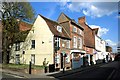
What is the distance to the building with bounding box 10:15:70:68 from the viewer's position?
3350cm

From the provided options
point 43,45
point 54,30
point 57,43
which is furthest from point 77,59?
point 43,45

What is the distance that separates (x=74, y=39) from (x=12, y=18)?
1360cm

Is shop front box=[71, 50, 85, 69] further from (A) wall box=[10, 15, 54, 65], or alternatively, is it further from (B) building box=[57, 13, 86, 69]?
(A) wall box=[10, 15, 54, 65]

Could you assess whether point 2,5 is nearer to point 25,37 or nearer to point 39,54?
point 25,37

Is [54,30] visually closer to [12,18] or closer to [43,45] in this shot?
[43,45]

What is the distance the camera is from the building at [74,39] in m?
39.3

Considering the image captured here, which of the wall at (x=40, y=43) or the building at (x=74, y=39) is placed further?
the building at (x=74, y=39)

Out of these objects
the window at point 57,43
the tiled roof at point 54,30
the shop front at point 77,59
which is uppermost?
the tiled roof at point 54,30

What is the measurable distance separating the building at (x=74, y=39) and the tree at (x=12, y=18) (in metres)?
8.58

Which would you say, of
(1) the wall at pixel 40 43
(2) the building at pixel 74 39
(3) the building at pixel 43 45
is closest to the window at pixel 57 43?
(3) the building at pixel 43 45

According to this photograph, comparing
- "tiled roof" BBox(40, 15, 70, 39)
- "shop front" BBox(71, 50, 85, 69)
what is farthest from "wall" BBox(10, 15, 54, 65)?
"shop front" BBox(71, 50, 85, 69)

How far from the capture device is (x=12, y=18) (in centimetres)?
3145

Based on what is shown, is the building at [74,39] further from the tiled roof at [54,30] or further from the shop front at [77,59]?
the tiled roof at [54,30]

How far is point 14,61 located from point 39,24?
825 cm
